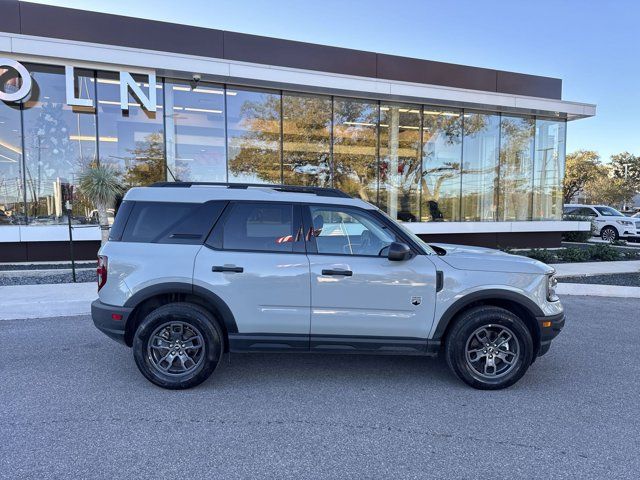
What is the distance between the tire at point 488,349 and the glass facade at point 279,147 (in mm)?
8528

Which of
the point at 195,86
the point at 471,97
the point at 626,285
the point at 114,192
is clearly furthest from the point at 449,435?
the point at 471,97

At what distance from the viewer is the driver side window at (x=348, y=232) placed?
4105mm

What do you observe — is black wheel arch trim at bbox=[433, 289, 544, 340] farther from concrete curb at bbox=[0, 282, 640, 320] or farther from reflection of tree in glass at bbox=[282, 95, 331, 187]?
reflection of tree in glass at bbox=[282, 95, 331, 187]

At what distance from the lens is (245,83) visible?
13.2 metres

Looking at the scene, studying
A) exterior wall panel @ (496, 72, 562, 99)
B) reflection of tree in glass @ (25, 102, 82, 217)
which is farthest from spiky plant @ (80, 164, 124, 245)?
exterior wall panel @ (496, 72, 562, 99)

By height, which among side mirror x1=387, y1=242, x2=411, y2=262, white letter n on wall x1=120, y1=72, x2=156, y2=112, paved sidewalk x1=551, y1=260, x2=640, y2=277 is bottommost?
paved sidewalk x1=551, y1=260, x2=640, y2=277

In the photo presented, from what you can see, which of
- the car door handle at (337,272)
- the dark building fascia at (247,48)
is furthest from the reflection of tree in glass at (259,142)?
the car door handle at (337,272)

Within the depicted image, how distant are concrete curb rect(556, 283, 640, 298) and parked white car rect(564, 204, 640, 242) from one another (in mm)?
13759

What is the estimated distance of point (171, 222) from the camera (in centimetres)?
411

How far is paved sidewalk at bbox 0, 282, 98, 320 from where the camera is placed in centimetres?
687

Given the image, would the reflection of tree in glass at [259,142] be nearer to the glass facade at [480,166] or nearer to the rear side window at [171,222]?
the glass facade at [480,166]

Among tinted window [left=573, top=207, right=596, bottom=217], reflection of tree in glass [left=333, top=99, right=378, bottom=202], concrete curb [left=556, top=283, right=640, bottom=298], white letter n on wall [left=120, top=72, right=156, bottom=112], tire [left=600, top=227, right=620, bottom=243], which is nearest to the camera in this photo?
concrete curb [left=556, top=283, right=640, bottom=298]

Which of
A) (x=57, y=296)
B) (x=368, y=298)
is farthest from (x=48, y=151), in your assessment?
(x=368, y=298)

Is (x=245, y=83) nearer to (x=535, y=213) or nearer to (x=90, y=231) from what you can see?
(x=90, y=231)
